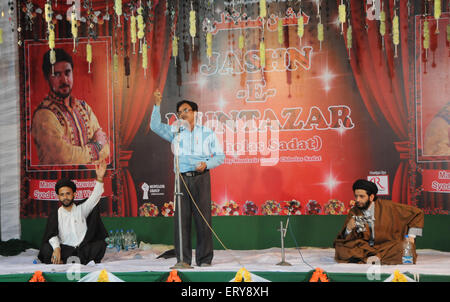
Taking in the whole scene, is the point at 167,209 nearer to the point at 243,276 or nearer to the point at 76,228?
the point at 76,228

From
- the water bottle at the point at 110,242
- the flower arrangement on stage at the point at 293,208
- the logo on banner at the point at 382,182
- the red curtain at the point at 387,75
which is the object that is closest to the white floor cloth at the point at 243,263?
the water bottle at the point at 110,242

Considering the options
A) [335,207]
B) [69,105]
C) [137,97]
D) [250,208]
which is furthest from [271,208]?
[69,105]

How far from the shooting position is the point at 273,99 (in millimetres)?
6305

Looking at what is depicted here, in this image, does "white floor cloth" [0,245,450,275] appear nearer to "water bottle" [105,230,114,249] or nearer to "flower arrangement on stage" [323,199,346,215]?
"water bottle" [105,230,114,249]

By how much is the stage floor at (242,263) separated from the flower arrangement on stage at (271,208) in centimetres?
45

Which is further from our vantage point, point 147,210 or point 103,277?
point 147,210

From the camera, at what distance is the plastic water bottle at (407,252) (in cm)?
486

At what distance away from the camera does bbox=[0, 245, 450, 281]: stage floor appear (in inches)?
179

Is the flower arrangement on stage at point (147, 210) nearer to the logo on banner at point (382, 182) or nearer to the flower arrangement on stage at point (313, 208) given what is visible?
the flower arrangement on stage at point (313, 208)

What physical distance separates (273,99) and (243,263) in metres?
2.13

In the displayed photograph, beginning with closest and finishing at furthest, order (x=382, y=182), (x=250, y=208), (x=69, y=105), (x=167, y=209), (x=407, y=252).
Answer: (x=407, y=252), (x=382, y=182), (x=250, y=208), (x=167, y=209), (x=69, y=105)

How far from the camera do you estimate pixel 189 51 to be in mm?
6473
